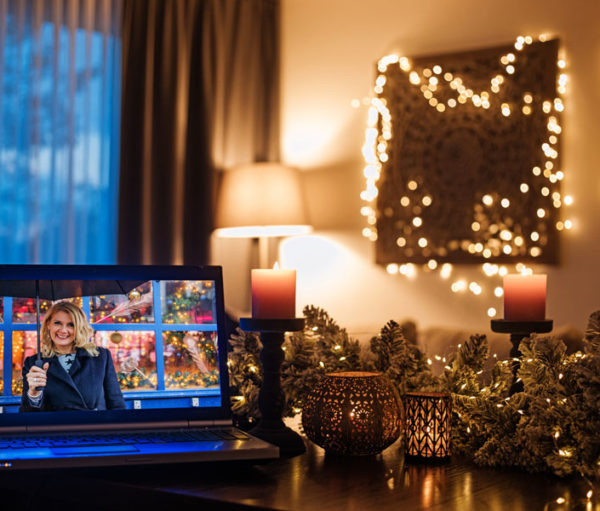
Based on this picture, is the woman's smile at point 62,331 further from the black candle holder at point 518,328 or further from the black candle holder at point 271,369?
the black candle holder at point 518,328

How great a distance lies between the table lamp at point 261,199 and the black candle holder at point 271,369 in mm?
2113

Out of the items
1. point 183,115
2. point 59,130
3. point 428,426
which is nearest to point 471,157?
point 183,115

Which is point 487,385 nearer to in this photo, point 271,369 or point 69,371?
point 271,369

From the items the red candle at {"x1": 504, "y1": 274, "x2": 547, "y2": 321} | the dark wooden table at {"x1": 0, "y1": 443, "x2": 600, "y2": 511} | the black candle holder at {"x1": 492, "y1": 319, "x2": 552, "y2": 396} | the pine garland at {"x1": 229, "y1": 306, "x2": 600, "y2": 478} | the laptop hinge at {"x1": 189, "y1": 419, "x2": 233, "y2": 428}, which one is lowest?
the dark wooden table at {"x1": 0, "y1": 443, "x2": 600, "y2": 511}

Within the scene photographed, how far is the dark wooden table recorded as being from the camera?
0.97 m

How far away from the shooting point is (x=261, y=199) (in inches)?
138

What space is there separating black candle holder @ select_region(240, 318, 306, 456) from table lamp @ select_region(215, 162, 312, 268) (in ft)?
6.93

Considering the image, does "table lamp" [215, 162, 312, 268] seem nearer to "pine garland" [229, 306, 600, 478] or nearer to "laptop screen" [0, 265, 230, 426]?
"pine garland" [229, 306, 600, 478]

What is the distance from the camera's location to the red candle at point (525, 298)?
142 centimetres

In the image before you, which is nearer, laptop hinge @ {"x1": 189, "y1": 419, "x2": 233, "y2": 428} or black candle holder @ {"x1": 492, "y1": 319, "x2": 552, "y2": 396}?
laptop hinge @ {"x1": 189, "y1": 419, "x2": 233, "y2": 428}

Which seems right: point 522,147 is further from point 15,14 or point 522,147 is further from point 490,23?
point 15,14

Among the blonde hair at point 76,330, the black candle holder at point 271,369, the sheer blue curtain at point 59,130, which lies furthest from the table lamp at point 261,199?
the blonde hair at point 76,330

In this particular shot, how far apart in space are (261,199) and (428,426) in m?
2.35

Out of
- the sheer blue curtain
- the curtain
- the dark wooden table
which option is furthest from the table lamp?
the dark wooden table
